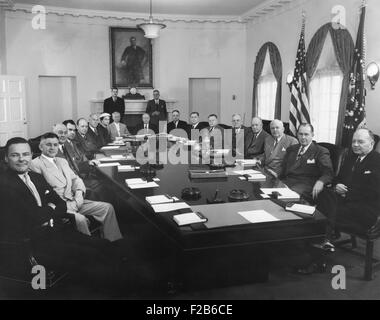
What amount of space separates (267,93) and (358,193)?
22.6 ft

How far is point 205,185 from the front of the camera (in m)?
3.84

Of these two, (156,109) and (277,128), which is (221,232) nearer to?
(277,128)

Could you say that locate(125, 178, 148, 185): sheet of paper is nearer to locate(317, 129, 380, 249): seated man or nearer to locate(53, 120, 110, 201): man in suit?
locate(53, 120, 110, 201): man in suit

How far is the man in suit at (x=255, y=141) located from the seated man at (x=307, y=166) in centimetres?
127

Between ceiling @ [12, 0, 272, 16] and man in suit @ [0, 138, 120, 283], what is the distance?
744cm

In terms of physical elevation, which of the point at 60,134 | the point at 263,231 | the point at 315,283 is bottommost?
the point at 315,283

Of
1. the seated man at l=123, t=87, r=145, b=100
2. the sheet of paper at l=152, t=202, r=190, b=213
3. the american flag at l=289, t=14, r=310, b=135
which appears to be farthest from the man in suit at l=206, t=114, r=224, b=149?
the seated man at l=123, t=87, r=145, b=100

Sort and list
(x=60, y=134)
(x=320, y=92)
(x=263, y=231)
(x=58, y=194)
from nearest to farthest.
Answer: (x=263, y=231) → (x=58, y=194) → (x=60, y=134) → (x=320, y=92)

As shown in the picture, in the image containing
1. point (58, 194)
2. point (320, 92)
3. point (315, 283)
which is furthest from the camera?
point (320, 92)

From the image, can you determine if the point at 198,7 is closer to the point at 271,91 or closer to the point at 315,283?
the point at 271,91

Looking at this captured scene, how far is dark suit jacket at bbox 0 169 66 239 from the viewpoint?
2916 mm

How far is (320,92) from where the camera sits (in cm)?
812

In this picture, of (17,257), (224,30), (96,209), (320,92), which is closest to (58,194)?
(96,209)

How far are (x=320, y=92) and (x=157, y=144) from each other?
3.40 metres
